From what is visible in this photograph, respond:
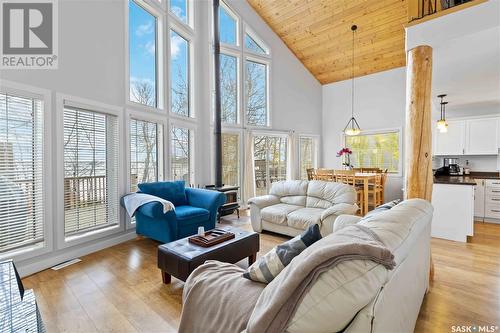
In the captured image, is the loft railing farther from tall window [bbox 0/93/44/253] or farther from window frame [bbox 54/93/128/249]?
tall window [bbox 0/93/44/253]

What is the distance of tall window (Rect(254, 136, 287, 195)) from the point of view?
6.39 metres

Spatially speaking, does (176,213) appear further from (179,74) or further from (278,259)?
(179,74)

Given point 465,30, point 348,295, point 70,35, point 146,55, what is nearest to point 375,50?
point 465,30

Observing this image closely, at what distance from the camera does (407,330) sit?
1.41 meters

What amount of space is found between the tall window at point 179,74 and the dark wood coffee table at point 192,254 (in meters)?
2.98

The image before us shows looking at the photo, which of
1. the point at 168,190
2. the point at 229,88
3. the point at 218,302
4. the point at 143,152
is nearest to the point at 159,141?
the point at 143,152

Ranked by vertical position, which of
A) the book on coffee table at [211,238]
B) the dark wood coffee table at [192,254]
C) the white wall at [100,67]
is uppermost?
the white wall at [100,67]

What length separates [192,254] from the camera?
7.22ft

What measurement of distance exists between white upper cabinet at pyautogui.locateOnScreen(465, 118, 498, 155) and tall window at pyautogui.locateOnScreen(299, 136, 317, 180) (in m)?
3.72

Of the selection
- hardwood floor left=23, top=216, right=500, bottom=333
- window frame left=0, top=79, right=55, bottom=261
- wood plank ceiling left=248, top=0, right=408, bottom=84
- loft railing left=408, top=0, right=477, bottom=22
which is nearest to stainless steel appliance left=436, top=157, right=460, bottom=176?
hardwood floor left=23, top=216, right=500, bottom=333

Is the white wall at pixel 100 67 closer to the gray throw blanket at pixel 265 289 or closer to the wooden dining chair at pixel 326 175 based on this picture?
the gray throw blanket at pixel 265 289

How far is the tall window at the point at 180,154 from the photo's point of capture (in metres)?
4.67

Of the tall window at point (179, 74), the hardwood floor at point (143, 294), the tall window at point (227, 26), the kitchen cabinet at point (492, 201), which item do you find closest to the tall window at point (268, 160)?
the tall window at point (179, 74)

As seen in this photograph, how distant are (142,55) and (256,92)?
3071mm
